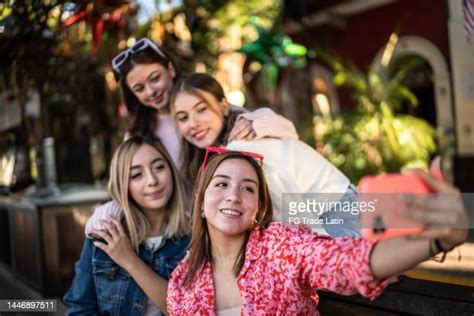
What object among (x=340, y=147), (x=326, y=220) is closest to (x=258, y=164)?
(x=326, y=220)

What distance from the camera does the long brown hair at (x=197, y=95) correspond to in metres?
2.15

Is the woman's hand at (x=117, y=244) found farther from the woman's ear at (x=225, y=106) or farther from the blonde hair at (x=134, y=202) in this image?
the woman's ear at (x=225, y=106)

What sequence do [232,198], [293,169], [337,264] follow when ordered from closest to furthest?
[337,264] → [232,198] → [293,169]

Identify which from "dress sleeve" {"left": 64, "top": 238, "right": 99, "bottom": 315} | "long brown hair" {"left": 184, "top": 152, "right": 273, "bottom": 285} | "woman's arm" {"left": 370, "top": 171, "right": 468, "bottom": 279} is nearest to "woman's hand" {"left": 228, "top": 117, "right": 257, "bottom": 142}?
"long brown hair" {"left": 184, "top": 152, "right": 273, "bottom": 285}

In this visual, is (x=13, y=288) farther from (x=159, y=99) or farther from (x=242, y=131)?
(x=242, y=131)

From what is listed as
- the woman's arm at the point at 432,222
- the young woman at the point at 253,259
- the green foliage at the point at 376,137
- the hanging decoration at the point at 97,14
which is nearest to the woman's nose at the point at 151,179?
the young woman at the point at 253,259

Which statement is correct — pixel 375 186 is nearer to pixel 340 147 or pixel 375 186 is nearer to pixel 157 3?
pixel 157 3

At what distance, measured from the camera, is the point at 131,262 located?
197cm

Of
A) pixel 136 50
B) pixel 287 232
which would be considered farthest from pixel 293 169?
Answer: pixel 136 50

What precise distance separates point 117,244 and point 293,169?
0.78m

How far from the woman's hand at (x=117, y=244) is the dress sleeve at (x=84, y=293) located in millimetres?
137

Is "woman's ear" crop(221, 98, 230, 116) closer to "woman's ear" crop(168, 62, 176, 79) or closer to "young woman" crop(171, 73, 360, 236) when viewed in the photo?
"young woman" crop(171, 73, 360, 236)

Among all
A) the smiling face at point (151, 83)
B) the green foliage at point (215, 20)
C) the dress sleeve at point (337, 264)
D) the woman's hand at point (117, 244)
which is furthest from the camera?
the green foliage at point (215, 20)

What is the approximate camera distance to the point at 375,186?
3.61 feet
